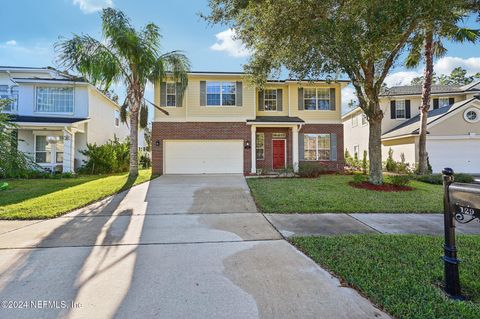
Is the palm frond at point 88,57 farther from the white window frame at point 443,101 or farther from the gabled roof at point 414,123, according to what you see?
the white window frame at point 443,101

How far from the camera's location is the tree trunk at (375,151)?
1137 centimetres

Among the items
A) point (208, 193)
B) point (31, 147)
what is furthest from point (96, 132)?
point (208, 193)

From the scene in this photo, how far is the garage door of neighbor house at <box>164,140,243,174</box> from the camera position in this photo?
16.1 metres

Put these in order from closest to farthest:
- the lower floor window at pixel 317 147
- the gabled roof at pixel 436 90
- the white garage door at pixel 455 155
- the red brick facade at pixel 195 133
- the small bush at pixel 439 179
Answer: the small bush at pixel 439 179
the red brick facade at pixel 195 133
the lower floor window at pixel 317 147
the white garage door at pixel 455 155
the gabled roof at pixel 436 90

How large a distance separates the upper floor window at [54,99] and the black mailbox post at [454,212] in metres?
21.0

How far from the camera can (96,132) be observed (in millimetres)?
19656

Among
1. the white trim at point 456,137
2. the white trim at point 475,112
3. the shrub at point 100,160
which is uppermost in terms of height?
the white trim at point 475,112

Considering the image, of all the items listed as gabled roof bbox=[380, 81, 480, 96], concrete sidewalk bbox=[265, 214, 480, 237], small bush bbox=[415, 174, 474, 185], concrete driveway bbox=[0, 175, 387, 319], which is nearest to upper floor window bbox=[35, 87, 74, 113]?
concrete driveway bbox=[0, 175, 387, 319]

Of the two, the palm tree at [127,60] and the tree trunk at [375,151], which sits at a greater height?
the palm tree at [127,60]

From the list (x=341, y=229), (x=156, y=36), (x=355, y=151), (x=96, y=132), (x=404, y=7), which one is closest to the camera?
(x=341, y=229)

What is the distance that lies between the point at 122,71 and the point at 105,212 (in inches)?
344

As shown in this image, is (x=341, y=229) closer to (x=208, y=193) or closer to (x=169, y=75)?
(x=208, y=193)

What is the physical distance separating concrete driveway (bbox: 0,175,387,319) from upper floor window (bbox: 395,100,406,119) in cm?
2033

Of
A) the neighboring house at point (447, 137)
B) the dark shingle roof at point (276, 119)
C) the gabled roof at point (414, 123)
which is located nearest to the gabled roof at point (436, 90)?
the neighboring house at point (447, 137)
